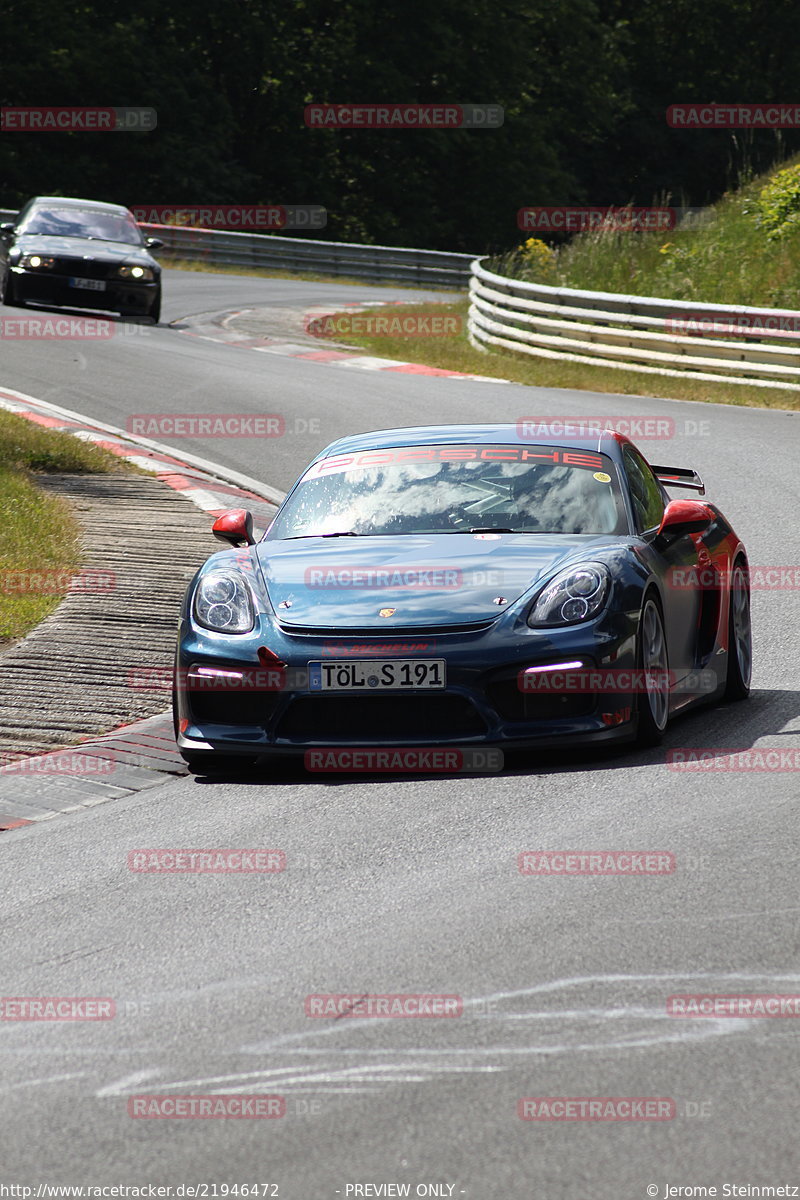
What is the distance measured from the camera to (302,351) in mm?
24938

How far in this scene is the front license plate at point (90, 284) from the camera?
2406cm

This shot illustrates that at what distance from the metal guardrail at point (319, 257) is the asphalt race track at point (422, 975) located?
3323 cm

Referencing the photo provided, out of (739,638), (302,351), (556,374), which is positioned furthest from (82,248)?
(739,638)

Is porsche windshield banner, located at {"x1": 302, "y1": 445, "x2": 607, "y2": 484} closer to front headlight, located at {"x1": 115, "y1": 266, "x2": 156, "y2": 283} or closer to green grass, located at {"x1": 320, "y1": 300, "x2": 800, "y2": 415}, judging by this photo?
green grass, located at {"x1": 320, "y1": 300, "x2": 800, "y2": 415}

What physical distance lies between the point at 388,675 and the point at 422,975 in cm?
229

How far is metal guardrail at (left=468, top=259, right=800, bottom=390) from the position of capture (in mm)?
20984

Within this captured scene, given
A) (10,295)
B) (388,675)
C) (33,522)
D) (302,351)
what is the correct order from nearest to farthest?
(388,675), (33,522), (10,295), (302,351)

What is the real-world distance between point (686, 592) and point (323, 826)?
8.13 ft

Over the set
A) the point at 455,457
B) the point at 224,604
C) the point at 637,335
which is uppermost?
the point at 455,457

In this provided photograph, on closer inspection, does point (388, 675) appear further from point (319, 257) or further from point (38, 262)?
point (319, 257)

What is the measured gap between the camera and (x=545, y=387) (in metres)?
21.4

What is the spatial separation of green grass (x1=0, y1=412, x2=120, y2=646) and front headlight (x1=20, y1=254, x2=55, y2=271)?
8.26 metres

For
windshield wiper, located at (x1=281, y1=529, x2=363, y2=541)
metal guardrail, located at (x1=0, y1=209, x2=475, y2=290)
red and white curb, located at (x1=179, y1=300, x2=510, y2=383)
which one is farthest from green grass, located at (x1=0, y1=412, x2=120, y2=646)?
metal guardrail, located at (x1=0, y1=209, x2=475, y2=290)

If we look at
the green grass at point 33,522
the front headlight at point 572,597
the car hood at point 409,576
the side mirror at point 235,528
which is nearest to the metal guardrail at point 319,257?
the green grass at point 33,522
